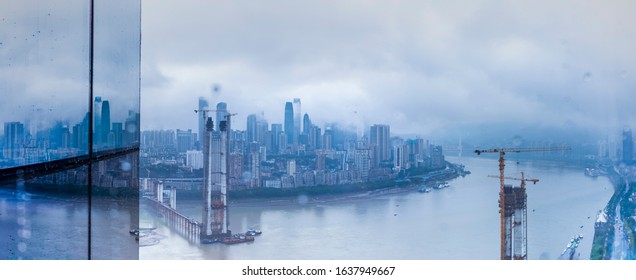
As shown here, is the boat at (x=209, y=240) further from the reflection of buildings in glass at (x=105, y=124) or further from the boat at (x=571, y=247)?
the boat at (x=571, y=247)

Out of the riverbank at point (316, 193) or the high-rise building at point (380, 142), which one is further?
the riverbank at point (316, 193)

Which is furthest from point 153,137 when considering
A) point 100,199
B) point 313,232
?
point 100,199

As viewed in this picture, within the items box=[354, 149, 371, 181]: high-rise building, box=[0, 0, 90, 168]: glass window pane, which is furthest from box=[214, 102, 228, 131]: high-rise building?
box=[0, 0, 90, 168]: glass window pane

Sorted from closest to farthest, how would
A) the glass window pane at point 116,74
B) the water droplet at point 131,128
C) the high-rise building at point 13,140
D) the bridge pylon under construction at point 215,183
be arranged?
1. the high-rise building at point 13,140
2. the glass window pane at point 116,74
3. the water droplet at point 131,128
4. the bridge pylon under construction at point 215,183

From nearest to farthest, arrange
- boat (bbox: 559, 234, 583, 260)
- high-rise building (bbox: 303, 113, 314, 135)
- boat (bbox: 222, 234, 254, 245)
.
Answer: boat (bbox: 559, 234, 583, 260) → high-rise building (bbox: 303, 113, 314, 135) → boat (bbox: 222, 234, 254, 245)

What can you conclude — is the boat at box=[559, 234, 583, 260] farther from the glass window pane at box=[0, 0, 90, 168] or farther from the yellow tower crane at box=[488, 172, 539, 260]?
the glass window pane at box=[0, 0, 90, 168]

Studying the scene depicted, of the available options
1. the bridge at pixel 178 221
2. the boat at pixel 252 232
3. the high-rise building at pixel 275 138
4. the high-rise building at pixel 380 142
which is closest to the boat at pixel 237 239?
the boat at pixel 252 232
